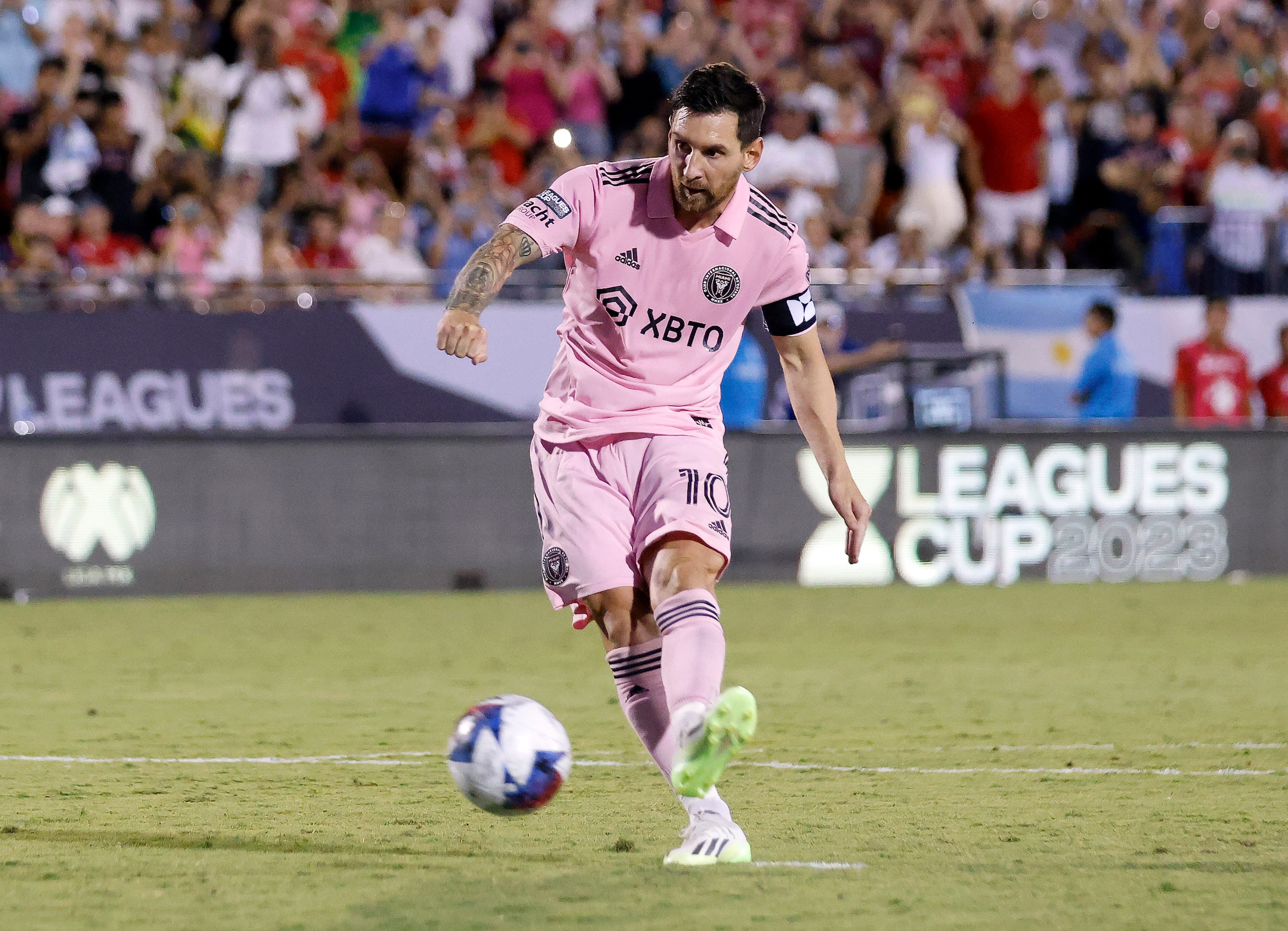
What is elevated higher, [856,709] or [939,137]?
[939,137]

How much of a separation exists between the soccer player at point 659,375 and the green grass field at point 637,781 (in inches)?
26.0

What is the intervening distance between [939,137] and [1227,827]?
44.4 feet

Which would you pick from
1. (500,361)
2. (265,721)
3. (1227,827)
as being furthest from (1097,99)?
(1227,827)

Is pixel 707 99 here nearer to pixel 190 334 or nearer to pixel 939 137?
pixel 190 334

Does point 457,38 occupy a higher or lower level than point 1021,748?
higher

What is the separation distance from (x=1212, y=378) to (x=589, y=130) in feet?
20.4

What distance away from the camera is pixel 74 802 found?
21.8 ft

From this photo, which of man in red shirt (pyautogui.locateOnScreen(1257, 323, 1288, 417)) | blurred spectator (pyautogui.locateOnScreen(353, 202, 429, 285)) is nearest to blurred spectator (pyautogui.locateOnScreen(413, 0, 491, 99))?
blurred spectator (pyautogui.locateOnScreen(353, 202, 429, 285))

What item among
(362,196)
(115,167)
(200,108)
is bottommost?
(362,196)

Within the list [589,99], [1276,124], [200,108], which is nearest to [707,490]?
[200,108]

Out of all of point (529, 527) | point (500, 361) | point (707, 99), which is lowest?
point (529, 527)

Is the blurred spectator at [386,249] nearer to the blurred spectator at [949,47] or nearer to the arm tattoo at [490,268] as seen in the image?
the blurred spectator at [949,47]

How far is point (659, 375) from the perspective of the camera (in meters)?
5.81

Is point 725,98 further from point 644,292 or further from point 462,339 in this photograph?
point 462,339
